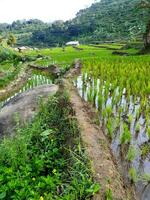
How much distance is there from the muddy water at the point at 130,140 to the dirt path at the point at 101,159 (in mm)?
188

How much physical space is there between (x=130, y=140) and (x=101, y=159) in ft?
4.36

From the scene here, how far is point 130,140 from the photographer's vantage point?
6.41m

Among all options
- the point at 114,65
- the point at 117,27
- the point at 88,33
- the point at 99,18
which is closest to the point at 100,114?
the point at 114,65

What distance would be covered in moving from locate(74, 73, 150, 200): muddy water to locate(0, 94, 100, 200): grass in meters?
0.64

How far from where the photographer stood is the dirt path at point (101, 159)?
4441 mm

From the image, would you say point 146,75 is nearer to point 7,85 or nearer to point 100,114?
point 100,114

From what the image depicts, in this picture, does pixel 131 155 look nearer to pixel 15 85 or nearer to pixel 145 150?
pixel 145 150

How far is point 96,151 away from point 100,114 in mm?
2765

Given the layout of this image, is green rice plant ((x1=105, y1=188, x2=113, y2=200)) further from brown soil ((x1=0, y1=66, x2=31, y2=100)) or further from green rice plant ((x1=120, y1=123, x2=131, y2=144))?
brown soil ((x1=0, y1=66, x2=31, y2=100))

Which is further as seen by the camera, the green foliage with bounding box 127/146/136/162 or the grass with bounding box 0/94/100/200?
the green foliage with bounding box 127/146/136/162

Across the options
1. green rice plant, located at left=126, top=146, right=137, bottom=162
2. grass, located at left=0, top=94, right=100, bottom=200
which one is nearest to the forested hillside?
grass, located at left=0, top=94, right=100, bottom=200

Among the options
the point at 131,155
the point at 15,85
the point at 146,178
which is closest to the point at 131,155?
the point at 131,155

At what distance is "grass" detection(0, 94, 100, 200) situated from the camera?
14.9 ft

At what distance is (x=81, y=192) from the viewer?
4297mm
